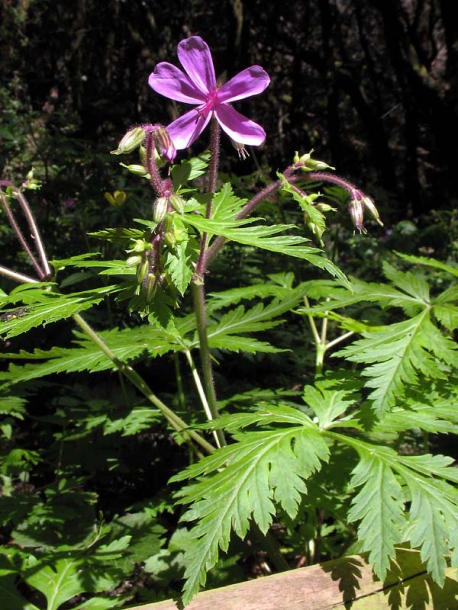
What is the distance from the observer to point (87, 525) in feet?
8.45

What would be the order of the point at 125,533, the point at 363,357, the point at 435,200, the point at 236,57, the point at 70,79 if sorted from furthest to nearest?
1. the point at 70,79
2. the point at 435,200
3. the point at 236,57
4. the point at 125,533
5. the point at 363,357

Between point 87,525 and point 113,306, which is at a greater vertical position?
point 113,306

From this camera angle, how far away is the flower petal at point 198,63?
1536 millimetres

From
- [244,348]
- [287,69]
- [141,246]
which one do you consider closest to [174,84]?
[141,246]

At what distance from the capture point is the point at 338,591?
1580 millimetres

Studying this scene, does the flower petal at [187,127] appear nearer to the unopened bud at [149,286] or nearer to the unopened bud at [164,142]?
the unopened bud at [164,142]

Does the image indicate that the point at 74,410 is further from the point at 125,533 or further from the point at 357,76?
the point at 357,76

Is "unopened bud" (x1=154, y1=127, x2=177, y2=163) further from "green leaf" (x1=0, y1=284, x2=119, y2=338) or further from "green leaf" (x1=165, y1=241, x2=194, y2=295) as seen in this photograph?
"green leaf" (x1=0, y1=284, x2=119, y2=338)

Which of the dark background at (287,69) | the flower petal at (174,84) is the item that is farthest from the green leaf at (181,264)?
the dark background at (287,69)

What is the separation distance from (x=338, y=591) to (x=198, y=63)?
1559 millimetres

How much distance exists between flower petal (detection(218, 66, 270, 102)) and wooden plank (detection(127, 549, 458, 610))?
1386 millimetres

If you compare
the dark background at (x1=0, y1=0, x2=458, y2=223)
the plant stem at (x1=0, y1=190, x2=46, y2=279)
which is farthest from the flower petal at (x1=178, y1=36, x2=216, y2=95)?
the dark background at (x1=0, y1=0, x2=458, y2=223)

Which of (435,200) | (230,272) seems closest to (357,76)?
(435,200)

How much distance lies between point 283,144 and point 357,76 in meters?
2.65
